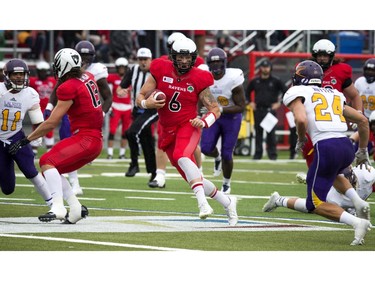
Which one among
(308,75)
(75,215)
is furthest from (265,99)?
(308,75)

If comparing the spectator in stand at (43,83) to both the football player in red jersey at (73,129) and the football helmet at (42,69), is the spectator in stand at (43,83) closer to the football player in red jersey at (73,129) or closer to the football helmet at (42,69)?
the football helmet at (42,69)

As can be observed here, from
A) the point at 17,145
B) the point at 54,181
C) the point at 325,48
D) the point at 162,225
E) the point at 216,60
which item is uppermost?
the point at 325,48

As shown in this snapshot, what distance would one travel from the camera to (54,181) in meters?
11.1

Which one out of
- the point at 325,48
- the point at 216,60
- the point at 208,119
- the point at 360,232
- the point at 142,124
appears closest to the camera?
the point at 360,232

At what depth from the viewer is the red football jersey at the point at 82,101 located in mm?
11242

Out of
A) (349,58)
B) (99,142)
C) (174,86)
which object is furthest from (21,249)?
(349,58)

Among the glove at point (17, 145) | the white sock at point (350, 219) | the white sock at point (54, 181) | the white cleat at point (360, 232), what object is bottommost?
the white cleat at point (360, 232)

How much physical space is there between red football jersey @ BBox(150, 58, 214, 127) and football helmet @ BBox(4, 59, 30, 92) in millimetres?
1597

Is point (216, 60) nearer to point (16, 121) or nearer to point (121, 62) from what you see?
point (16, 121)

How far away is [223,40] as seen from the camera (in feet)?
88.1

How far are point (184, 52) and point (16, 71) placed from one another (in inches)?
77.2

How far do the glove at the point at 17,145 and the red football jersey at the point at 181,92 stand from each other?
58.0 inches

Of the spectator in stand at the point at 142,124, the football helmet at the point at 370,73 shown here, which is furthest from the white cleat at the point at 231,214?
the football helmet at the point at 370,73

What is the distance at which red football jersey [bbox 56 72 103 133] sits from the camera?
11242mm
